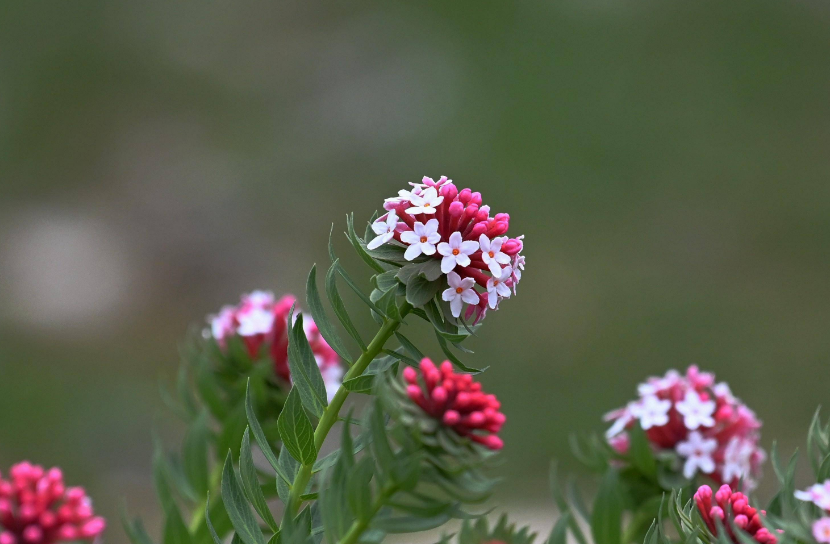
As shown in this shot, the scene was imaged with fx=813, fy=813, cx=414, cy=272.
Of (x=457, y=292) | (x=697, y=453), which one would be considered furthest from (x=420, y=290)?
(x=697, y=453)

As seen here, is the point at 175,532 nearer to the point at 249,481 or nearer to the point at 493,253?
the point at 249,481

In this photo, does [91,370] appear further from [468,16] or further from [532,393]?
[468,16]

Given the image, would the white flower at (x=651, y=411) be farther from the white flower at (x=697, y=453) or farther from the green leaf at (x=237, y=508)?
the green leaf at (x=237, y=508)

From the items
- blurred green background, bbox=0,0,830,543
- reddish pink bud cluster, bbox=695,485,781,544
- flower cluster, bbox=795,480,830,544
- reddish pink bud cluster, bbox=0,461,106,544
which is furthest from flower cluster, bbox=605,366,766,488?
blurred green background, bbox=0,0,830,543

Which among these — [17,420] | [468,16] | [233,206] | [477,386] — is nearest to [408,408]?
[477,386]

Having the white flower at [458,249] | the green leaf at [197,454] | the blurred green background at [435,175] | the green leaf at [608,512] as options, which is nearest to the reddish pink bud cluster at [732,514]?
the green leaf at [608,512]

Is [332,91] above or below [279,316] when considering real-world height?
above
